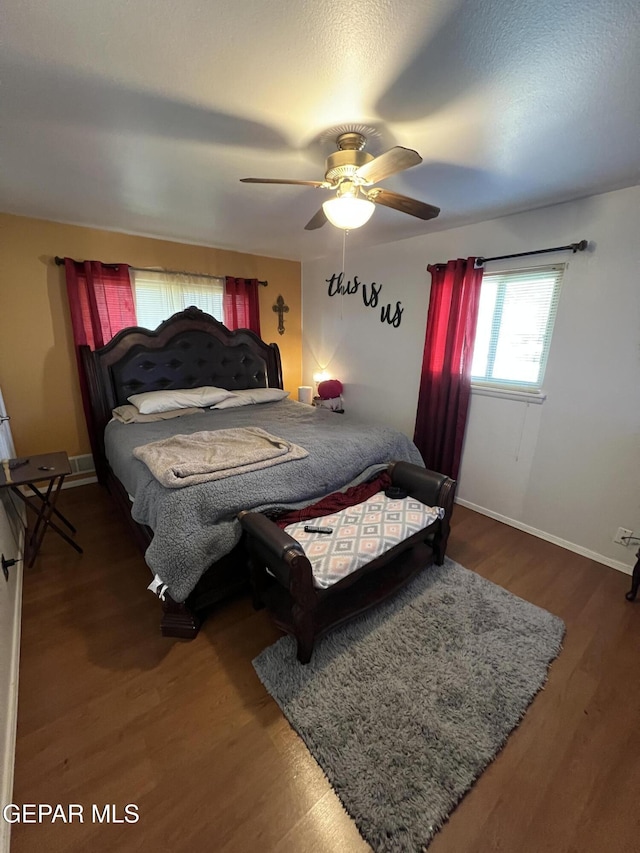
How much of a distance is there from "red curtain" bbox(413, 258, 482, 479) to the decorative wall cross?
1957 mm

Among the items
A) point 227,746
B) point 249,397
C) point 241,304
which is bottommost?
point 227,746

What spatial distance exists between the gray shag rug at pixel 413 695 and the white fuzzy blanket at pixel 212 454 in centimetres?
91

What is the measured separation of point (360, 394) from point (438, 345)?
1.20m

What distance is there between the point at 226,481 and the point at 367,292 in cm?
280

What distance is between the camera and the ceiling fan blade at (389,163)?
4.31 ft

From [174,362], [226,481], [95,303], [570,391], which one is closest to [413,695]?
[226,481]

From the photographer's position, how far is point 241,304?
3.91 metres

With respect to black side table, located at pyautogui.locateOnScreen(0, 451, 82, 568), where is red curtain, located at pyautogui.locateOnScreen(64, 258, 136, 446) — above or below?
above

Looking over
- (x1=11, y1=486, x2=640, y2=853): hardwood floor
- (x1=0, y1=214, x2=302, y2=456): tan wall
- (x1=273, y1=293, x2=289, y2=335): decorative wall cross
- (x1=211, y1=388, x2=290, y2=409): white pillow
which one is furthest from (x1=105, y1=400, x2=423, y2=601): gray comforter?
(x1=273, y1=293, x2=289, y2=335): decorative wall cross

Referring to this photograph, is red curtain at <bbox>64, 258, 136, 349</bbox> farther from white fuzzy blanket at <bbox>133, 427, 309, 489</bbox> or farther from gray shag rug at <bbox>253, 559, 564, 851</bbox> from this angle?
gray shag rug at <bbox>253, 559, 564, 851</bbox>

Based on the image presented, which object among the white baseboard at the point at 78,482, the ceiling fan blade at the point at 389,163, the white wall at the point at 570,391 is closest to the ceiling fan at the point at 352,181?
the ceiling fan blade at the point at 389,163

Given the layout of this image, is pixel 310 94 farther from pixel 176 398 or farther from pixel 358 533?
pixel 176 398

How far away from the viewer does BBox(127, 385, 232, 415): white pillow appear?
9.62ft

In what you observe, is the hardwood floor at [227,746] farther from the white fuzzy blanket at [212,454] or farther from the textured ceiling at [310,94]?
the textured ceiling at [310,94]
